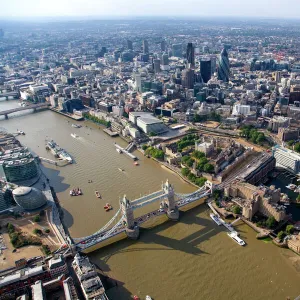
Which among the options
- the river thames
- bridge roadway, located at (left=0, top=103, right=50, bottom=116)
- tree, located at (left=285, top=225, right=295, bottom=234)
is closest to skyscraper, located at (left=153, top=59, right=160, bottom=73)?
bridge roadway, located at (left=0, top=103, right=50, bottom=116)

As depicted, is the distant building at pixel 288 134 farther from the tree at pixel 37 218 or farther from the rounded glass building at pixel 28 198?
the tree at pixel 37 218

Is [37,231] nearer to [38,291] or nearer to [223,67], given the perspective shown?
[38,291]

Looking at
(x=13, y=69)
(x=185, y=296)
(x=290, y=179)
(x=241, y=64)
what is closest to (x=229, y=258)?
(x=185, y=296)

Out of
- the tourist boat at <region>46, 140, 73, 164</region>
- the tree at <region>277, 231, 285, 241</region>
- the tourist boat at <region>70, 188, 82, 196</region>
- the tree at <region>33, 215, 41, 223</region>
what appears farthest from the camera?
the tourist boat at <region>46, 140, 73, 164</region>

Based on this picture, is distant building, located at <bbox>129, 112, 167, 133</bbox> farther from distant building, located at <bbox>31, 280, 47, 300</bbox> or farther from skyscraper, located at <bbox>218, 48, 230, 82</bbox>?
skyscraper, located at <bbox>218, 48, 230, 82</bbox>

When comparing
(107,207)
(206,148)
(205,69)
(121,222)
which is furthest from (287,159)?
(205,69)

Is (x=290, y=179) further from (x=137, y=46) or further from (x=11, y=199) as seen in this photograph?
(x=137, y=46)

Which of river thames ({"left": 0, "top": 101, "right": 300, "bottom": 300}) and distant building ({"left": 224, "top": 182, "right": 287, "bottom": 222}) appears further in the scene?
distant building ({"left": 224, "top": 182, "right": 287, "bottom": 222})
